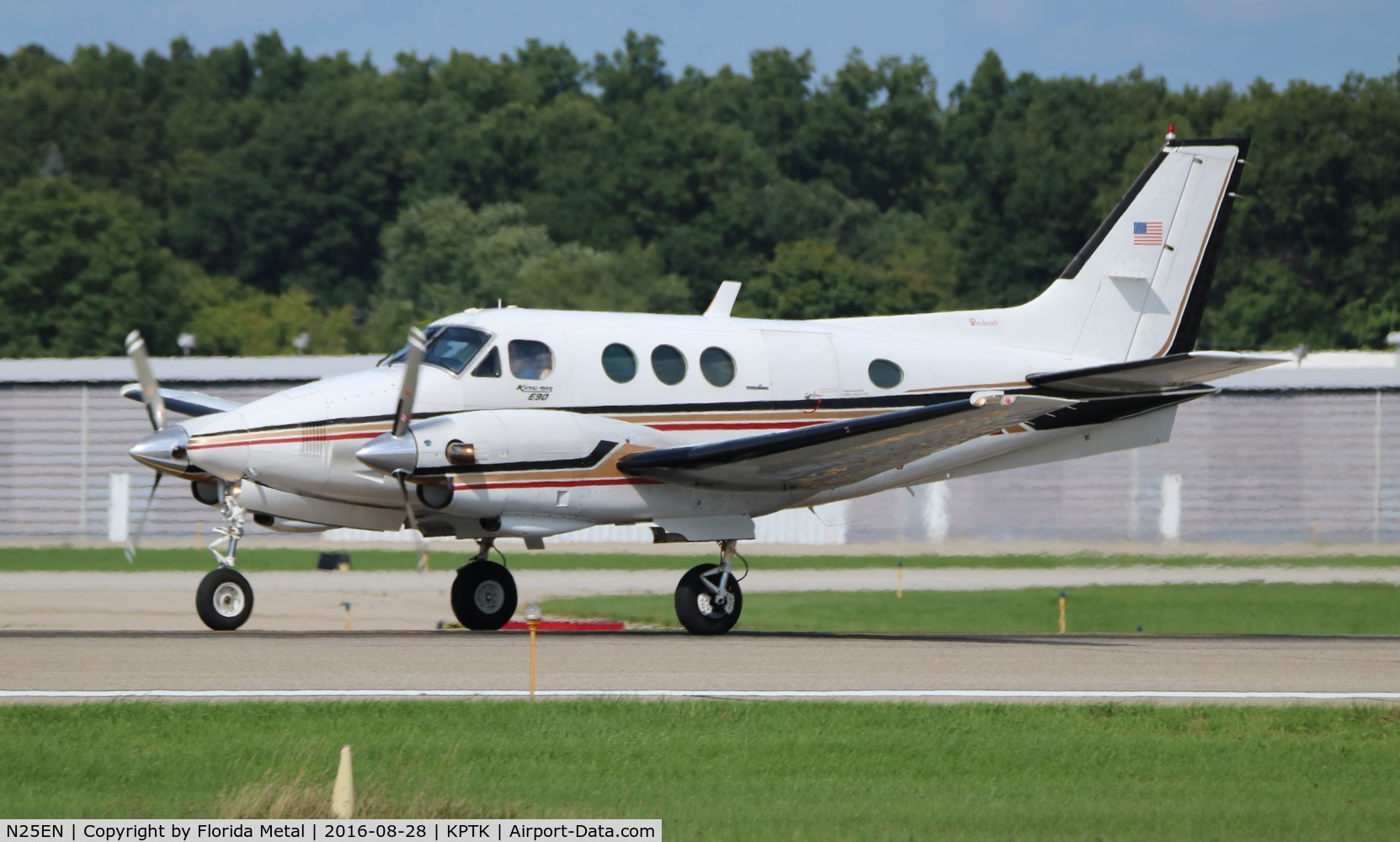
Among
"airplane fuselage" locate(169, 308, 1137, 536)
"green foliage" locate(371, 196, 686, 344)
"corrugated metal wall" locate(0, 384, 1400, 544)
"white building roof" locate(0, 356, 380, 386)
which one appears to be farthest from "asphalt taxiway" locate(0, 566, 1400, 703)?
"green foliage" locate(371, 196, 686, 344)

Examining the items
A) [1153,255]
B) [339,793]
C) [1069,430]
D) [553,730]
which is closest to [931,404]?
[1069,430]

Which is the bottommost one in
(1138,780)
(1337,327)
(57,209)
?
(1138,780)

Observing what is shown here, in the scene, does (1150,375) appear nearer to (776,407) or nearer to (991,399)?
(991,399)

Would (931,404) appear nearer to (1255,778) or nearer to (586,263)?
(1255,778)

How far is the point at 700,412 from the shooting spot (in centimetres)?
2133

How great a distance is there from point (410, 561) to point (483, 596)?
21546 millimetres

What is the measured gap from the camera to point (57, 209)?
8625 cm

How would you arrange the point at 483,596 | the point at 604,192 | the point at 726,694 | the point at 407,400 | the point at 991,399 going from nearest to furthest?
the point at 726,694, the point at 991,399, the point at 407,400, the point at 483,596, the point at 604,192

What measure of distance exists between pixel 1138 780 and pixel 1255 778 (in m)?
0.87

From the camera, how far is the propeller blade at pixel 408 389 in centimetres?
1883

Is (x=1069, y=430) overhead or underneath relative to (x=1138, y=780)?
overhead

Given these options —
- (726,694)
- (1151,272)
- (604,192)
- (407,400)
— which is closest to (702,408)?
(407,400)

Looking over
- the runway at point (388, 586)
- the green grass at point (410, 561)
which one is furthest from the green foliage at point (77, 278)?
the runway at point (388, 586)

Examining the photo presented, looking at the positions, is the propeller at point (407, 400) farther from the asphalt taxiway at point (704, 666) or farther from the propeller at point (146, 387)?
the propeller at point (146, 387)
